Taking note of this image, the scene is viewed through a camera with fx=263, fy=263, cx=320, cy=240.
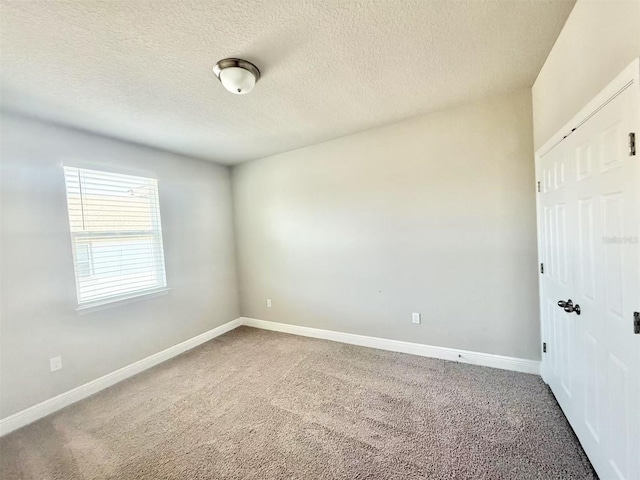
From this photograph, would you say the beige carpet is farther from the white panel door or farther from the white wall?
the white wall

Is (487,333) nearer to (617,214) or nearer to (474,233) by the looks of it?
(474,233)

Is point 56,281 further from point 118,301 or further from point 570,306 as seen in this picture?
point 570,306

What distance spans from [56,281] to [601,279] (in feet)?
12.6

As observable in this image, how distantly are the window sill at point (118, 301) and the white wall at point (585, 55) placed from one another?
3895 mm

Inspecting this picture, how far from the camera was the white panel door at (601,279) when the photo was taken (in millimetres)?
1054

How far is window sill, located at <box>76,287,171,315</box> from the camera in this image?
2482 mm

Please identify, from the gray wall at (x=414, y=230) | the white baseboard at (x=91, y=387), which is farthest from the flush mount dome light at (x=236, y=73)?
the white baseboard at (x=91, y=387)

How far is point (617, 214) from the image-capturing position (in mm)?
1135

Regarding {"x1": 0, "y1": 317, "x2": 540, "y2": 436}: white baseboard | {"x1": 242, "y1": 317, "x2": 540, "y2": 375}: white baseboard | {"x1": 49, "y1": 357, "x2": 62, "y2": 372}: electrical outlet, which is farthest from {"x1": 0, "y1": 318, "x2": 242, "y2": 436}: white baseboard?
{"x1": 242, "y1": 317, "x2": 540, "y2": 375}: white baseboard

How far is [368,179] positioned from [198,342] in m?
3.01

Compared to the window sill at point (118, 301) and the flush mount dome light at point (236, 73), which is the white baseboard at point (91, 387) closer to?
the window sill at point (118, 301)

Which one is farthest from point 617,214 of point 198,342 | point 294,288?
point 198,342

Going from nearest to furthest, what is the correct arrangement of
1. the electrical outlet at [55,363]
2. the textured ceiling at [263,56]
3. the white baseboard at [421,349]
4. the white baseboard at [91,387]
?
1. the textured ceiling at [263,56]
2. the white baseboard at [91,387]
3. the electrical outlet at [55,363]
4. the white baseboard at [421,349]

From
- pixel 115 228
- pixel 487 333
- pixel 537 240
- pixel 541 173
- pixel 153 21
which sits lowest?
pixel 487 333
